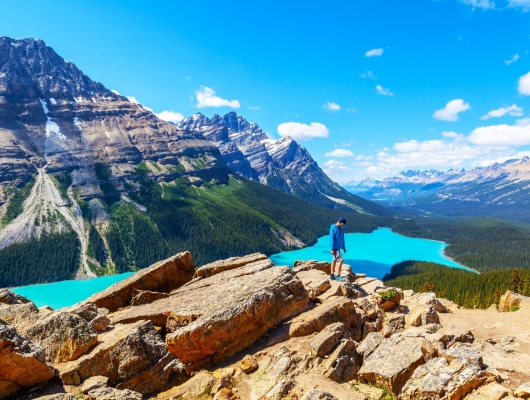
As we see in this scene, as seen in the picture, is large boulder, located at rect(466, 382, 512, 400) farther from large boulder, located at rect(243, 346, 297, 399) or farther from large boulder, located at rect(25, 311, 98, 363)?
large boulder, located at rect(25, 311, 98, 363)

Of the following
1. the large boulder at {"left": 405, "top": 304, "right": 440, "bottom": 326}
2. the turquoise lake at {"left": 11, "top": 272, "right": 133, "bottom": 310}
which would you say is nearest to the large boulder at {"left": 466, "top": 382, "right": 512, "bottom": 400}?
the large boulder at {"left": 405, "top": 304, "right": 440, "bottom": 326}

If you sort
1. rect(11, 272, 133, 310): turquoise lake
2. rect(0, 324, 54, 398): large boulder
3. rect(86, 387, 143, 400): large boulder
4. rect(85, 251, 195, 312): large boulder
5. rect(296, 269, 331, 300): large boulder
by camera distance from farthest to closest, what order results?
rect(11, 272, 133, 310): turquoise lake
rect(85, 251, 195, 312): large boulder
rect(296, 269, 331, 300): large boulder
rect(86, 387, 143, 400): large boulder
rect(0, 324, 54, 398): large boulder

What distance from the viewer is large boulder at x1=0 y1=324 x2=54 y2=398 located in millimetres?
12453

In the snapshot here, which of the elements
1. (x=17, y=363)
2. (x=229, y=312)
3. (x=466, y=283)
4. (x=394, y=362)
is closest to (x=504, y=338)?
(x=394, y=362)

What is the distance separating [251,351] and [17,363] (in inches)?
419

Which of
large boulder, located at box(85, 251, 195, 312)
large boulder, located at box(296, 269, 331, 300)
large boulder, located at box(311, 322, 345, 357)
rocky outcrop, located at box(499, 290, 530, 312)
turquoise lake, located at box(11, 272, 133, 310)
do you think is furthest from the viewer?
turquoise lake, located at box(11, 272, 133, 310)

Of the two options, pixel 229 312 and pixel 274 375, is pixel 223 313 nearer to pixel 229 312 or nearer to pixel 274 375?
pixel 229 312

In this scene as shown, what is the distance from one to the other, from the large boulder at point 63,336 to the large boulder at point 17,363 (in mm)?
1783

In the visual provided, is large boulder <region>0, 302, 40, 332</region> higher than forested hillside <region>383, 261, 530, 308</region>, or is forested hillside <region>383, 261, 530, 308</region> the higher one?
large boulder <region>0, 302, 40, 332</region>

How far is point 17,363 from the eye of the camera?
12633 millimetres

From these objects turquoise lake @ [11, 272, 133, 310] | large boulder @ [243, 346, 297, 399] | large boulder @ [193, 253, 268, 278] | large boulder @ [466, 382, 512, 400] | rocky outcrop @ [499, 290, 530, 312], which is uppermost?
large boulder @ [193, 253, 268, 278]

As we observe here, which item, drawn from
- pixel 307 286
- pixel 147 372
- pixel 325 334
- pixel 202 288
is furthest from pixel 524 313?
pixel 147 372

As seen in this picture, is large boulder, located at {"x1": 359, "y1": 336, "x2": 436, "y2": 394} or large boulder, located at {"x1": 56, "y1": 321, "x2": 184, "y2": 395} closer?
large boulder, located at {"x1": 359, "y1": 336, "x2": 436, "y2": 394}

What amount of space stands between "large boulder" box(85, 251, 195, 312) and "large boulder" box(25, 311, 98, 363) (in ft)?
25.0
